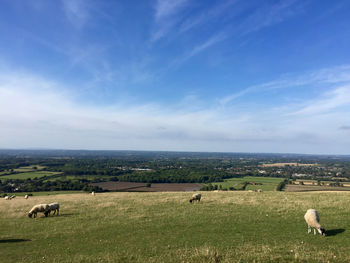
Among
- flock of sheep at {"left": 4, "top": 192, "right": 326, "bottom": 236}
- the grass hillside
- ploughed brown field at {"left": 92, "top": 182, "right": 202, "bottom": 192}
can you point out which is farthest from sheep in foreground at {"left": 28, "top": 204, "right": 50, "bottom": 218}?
ploughed brown field at {"left": 92, "top": 182, "right": 202, "bottom": 192}

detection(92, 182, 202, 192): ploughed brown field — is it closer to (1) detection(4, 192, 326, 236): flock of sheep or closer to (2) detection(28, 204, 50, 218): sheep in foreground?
(1) detection(4, 192, 326, 236): flock of sheep

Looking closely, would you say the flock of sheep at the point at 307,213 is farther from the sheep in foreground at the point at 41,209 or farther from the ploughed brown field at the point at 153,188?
the ploughed brown field at the point at 153,188

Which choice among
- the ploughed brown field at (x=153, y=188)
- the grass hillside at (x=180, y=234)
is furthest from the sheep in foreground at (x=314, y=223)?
the ploughed brown field at (x=153, y=188)

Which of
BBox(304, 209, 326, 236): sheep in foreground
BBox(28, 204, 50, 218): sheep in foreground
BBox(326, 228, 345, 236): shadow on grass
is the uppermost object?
BBox(304, 209, 326, 236): sheep in foreground

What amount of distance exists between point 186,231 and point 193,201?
1266 cm

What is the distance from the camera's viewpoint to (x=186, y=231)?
17297 millimetres

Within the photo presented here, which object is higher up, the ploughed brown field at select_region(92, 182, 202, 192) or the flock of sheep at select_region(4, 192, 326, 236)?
the flock of sheep at select_region(4, 192, 326, 236)

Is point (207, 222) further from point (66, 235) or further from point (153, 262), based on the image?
point (66, 235)

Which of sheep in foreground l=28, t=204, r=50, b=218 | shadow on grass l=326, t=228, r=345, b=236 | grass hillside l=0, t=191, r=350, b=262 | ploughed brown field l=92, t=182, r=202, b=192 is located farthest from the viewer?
ploughed brown field l=92, t=182, r=202, b=192

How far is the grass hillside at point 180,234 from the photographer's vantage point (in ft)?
39.8

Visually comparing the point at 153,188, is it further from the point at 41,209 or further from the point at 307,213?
the point at 307,213

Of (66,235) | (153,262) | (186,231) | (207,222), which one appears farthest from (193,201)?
(153,262)

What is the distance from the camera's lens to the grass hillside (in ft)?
39.8

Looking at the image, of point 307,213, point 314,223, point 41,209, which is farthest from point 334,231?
point 41,209
